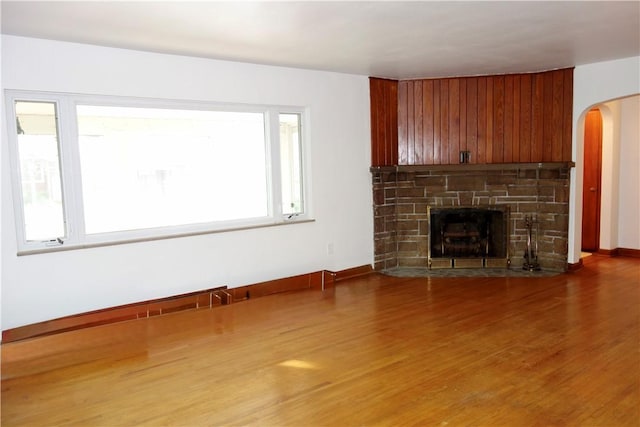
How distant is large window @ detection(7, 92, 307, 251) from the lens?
393cm

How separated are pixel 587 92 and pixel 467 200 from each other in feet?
5.99

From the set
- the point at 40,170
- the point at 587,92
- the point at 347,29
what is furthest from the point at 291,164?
the point at 587,92

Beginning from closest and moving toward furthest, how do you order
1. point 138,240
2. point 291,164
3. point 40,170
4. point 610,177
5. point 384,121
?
1. point 40,170
2. point 138,240
3. point 291,164
4. point 384,121
5. point 610,177

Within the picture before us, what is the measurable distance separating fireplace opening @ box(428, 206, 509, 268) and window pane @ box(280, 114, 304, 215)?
185cm

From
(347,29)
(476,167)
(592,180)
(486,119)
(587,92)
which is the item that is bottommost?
(592,180)

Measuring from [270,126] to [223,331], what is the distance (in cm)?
227

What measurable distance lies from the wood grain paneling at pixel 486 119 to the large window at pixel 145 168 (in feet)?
4.81

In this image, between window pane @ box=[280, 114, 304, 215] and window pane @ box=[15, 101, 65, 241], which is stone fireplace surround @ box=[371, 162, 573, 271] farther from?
window pane @ box=[15, 101, 65, 241]

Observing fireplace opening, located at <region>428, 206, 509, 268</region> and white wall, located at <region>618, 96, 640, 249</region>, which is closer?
fireplace opening, located at <region>428, 206, 509, 268</region>

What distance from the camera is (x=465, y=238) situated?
6344mm

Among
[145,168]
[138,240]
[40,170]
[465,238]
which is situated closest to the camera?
[40,170]

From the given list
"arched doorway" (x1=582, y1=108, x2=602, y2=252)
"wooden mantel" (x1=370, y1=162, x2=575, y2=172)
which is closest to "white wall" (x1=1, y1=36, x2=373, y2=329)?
"wooden mantel" (x1=370, y1=162, x2=575, y2=172)

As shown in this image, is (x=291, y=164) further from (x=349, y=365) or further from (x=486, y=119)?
(x=349, y=365)

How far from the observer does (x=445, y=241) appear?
6355 mm
